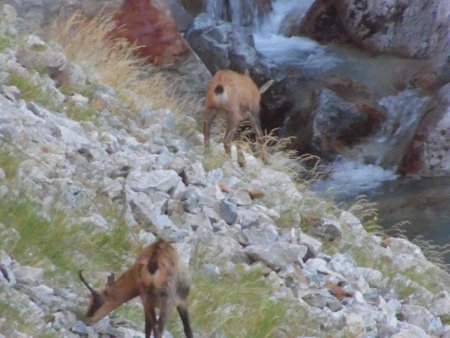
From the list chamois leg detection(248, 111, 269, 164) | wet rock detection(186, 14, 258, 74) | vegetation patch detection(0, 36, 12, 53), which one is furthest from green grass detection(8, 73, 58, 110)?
wet rock detection(186, 14, 258, 74)

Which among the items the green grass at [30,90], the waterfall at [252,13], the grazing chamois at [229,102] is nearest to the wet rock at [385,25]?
the waterfall at [252,13]

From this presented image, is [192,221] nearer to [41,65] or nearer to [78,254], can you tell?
[78,254]

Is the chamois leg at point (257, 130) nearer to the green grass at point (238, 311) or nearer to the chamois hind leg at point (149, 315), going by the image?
the green grass at point (238, 311)

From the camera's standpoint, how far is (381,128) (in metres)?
16.9

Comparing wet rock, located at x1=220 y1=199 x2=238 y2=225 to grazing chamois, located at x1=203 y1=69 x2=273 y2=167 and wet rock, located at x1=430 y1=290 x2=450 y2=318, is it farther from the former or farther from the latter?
grazing chamois, located at x1=203 y1=69 x2=273 y2=167

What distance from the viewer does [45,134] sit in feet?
25.5

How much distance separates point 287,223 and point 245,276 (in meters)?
1.74

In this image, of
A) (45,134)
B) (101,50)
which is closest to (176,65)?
(101,50)

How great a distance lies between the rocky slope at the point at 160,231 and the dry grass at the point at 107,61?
0.34m

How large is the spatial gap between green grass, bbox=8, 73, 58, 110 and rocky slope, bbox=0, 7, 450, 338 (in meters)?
0.01

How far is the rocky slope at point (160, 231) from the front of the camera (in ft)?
18.6

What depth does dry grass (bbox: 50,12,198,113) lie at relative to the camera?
10.8 metres

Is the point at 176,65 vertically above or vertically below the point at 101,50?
below

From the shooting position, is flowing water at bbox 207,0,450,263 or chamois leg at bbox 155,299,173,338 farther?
flowing water at bbox 207,0,450,263
